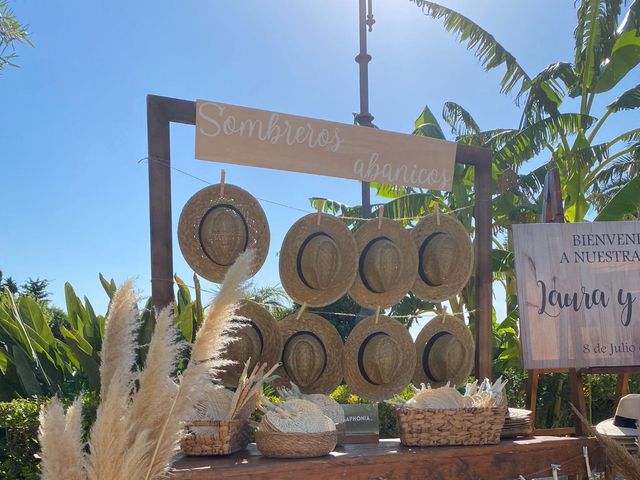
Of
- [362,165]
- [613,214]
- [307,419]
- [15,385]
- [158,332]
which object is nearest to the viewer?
[158,332]

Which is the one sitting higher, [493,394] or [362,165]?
[362,165]

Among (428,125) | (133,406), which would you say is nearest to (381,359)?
(133,406)

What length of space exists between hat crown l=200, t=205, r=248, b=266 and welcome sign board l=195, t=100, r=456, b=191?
27cm

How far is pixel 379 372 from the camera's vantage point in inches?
133

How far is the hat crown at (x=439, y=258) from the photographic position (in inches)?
139

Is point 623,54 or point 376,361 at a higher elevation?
point 623,54

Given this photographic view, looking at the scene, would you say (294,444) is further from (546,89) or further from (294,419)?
(546,89)

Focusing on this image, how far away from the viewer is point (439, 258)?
353cm

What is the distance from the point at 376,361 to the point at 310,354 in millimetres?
373

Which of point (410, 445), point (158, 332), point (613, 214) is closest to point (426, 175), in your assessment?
point (410, 445)

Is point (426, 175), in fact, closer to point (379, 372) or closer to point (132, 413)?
point (379, 372)

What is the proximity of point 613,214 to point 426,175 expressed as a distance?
6.54m

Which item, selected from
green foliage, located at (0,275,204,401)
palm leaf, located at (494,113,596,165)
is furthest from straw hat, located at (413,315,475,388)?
palm leaf, located at (494,113,596,165)

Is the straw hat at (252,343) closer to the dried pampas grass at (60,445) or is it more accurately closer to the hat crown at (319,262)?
the hat crown at (319,262)
